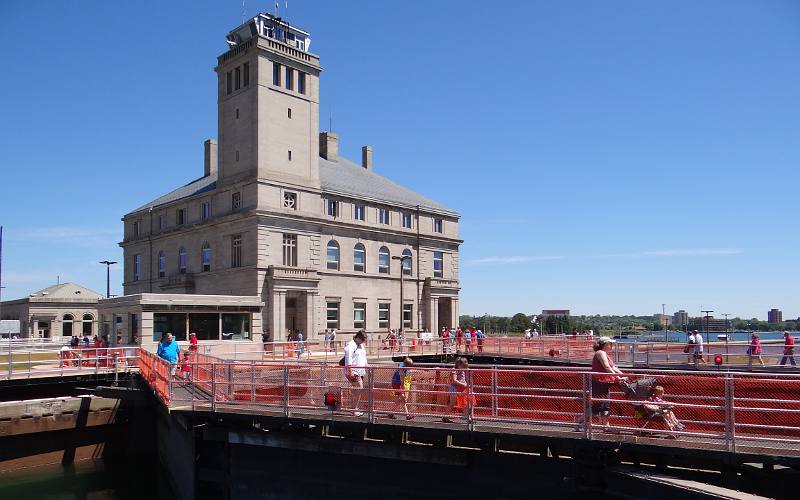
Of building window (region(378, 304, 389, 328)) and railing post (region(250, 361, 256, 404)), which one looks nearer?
railing post (region(250, 361, 256, 404))

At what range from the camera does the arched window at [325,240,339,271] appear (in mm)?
52094

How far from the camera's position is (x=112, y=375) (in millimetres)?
27469

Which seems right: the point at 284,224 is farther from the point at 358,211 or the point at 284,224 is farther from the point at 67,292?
the point at 67,292

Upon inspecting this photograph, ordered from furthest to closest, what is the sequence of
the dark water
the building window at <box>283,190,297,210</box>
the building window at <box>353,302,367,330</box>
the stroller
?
1. the building window at <box>353,302,367,330</box>
2. the building window at <box>283,190,297,210</box>
3. the dark water
4. the stroller

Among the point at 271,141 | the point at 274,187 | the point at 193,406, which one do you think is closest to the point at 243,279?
the point at 274,187

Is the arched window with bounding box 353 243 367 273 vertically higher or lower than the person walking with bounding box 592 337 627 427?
higher

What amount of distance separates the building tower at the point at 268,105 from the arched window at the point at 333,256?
5.03 meters

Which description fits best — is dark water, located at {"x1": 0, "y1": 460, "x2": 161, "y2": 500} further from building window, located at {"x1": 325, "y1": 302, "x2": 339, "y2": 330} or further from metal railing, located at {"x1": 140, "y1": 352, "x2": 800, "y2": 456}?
building window, located at {"x1": 325, "y1": 302, "x2": 339, "y2": 330}

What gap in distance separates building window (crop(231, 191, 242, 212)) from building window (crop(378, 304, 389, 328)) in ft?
47.9

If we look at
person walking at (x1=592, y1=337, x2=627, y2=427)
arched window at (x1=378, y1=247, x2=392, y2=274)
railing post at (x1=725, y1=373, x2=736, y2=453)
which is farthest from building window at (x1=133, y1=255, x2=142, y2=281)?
railing post at (x1=725, y1=373, x2=736, y2=453)

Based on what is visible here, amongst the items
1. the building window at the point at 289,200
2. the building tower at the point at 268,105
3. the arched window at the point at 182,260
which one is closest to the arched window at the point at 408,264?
the building tower at the point at 268,105

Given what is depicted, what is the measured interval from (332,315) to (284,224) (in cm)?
833

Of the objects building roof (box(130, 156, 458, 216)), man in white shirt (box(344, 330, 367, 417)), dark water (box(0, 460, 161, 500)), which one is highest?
building roof (box(130, 156, 458, 216))

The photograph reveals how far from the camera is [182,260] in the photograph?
5522 cm
